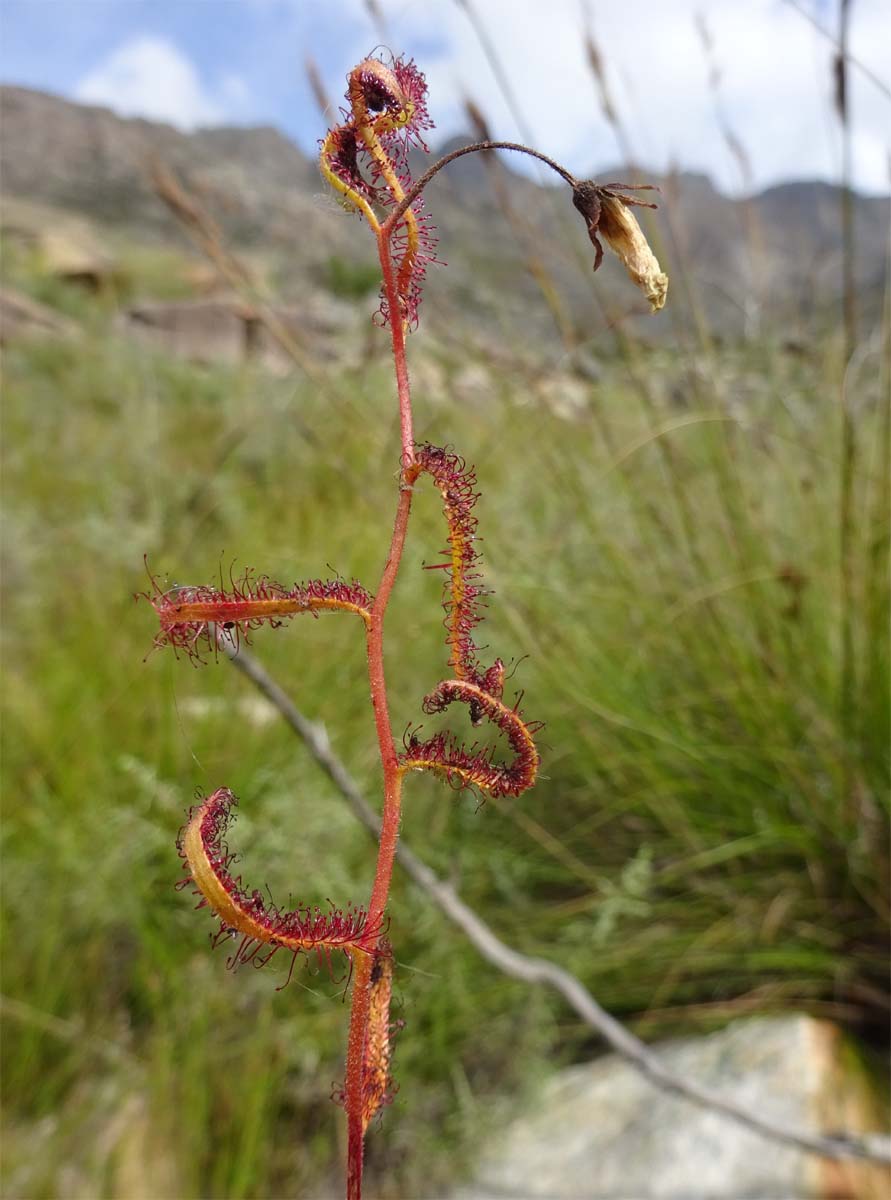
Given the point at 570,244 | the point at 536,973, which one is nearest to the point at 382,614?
the point at 536,973

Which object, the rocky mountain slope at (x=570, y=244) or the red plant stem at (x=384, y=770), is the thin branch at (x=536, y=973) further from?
the red plant stem at (x=384, y=770)

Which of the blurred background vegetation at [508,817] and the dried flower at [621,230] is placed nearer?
the dried flower at [621,230]

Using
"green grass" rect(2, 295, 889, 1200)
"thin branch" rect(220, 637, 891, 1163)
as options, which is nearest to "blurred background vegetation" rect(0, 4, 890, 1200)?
"green grass" rect(2, 295, 889, 1200)

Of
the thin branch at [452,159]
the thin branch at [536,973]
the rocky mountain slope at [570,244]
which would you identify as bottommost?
the thin branch at [536,973]

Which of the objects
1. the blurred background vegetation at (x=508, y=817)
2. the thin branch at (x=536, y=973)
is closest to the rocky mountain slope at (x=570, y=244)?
the blurred background vegetation at (x=508, y=817)

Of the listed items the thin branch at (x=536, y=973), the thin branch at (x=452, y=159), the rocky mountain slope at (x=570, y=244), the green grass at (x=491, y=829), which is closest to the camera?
the thin branch at (x=452, y=159)

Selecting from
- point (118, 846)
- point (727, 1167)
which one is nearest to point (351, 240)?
point (118, 846)

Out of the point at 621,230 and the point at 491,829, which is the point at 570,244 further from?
the point at 621,230
